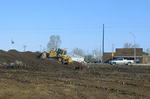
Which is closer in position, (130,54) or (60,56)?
(60,56)

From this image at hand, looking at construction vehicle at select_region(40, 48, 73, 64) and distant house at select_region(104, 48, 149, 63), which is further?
distant house at select_region(104, 48, 149, 63)

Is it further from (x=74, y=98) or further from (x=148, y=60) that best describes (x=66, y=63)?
(x=148, y=60)

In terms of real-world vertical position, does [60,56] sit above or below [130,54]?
below

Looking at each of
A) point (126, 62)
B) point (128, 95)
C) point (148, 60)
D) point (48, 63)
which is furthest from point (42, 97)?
point (148, 60)

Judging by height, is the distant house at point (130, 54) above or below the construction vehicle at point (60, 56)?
above

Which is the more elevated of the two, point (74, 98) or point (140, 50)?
point (140, 50)

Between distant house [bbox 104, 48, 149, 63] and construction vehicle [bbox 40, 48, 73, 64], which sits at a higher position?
distant house [bbox 104, 48, 149, 63]

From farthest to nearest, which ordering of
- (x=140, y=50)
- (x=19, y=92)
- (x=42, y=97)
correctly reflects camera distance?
1. (x=140, y=50)
2. (x=19, y=92)
3. (x=42, y=97)

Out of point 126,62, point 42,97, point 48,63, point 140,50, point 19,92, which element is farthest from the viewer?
point 140,50

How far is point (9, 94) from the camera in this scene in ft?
49.0

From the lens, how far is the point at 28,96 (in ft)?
47.9

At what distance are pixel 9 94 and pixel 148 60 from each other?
335 ft

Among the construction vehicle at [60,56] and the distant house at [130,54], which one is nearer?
the construction vehicle at [60,56]

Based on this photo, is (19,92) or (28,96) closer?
(28,96)
